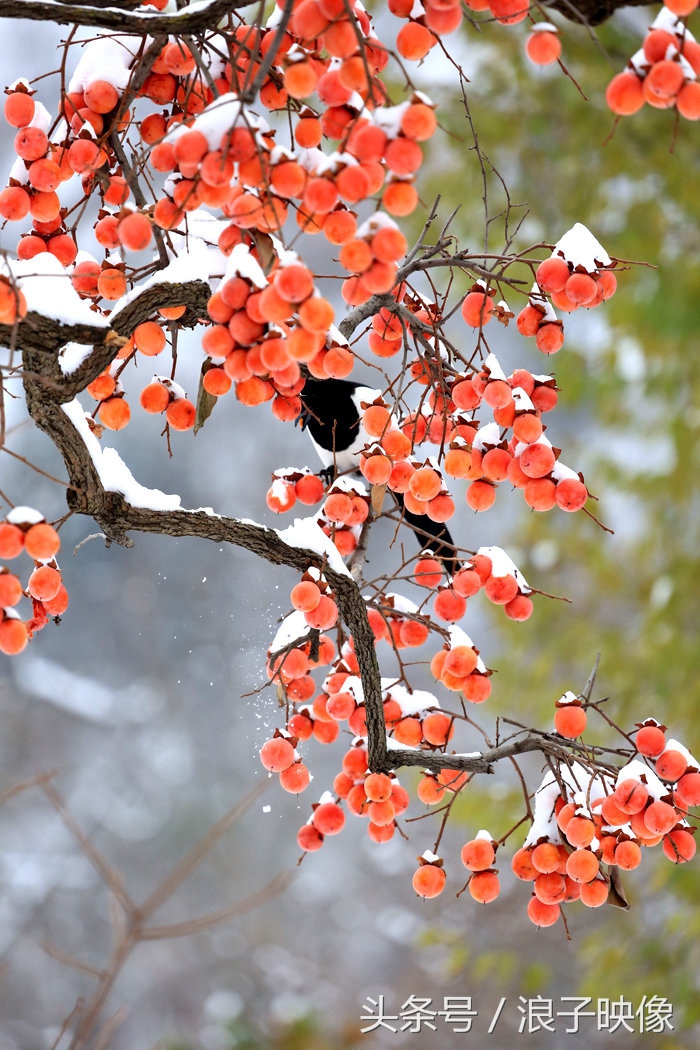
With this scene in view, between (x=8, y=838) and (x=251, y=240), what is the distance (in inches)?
131

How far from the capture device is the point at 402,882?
13.6 ft

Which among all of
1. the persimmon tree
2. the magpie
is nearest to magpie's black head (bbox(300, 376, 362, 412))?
the magpie

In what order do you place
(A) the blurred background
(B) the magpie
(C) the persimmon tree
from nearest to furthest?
1. (C) the persimmon tree
2. (B) the magpie
3. (A) the blurred background

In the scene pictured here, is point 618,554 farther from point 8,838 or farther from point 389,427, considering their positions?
point 389,427

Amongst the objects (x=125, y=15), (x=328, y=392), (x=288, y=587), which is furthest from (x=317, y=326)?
(x=288, y=587)

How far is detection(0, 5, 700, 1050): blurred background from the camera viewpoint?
9.68 ft

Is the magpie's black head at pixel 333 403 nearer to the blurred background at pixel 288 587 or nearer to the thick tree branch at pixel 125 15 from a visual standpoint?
the thick tree branch at pixel 125 15

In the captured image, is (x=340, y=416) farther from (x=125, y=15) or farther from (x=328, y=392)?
(x=125, y=15)

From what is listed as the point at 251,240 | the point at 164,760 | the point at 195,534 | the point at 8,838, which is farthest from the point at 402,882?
the point at 251,240

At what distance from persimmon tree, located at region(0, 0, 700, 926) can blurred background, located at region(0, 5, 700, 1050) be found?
1.61 m

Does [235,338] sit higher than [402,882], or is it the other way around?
[402,882]

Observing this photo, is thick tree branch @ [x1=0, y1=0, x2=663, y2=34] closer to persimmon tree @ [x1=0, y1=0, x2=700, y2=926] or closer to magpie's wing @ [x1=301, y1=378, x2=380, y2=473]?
persimmon tree @ [x1=0, y1=0, x2=700, y2=926]

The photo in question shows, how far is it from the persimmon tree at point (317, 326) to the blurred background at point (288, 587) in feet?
5.29

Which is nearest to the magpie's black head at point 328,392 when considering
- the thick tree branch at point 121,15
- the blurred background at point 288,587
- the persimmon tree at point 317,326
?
the persimmon tree at point 317,326
